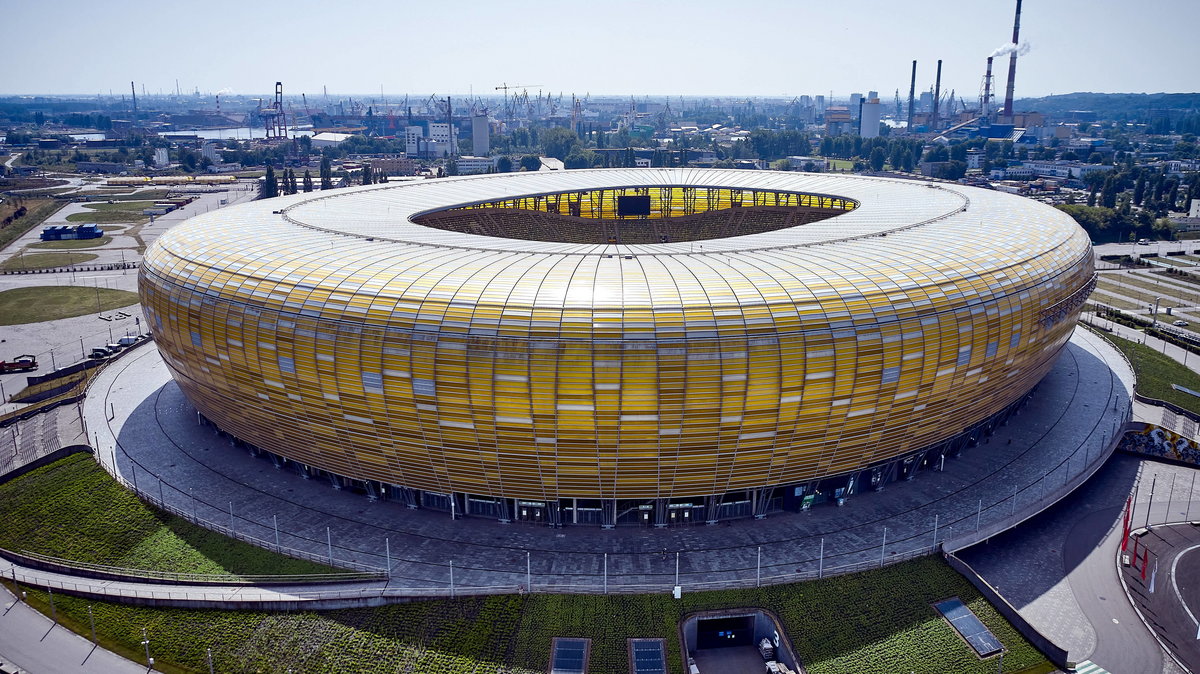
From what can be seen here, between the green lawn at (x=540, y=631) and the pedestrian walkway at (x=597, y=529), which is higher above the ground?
the pedestrian walkway at (x=597, y=529)

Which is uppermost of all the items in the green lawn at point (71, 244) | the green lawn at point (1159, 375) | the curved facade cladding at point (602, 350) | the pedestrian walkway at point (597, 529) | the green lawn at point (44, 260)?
the curved facade cladding at point (602, 350)

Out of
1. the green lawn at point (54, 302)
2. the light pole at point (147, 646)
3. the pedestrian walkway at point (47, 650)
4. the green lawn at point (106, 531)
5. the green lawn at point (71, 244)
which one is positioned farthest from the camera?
the green lawn at point (71, 244)

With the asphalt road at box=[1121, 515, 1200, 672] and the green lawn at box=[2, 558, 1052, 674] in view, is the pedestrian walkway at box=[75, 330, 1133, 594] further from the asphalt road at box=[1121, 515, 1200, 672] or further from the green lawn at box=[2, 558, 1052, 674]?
the asphalt road at box=[1121, 515, 1200, 672]

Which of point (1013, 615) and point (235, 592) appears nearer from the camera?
point (1013, 615)

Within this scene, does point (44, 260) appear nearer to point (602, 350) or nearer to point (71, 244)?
point (71, 244)

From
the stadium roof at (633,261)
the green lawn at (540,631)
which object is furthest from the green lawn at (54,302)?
the green lawn at (540,631)

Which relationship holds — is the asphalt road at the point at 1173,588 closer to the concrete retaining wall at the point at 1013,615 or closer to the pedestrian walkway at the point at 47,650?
the concrete retaining wall at the point at 1013,615

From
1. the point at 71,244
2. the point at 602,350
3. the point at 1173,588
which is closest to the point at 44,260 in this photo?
the point at 71,244

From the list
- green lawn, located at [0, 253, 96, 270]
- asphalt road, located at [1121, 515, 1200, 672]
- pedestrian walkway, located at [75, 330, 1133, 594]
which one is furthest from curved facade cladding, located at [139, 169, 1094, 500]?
green lawn, located at [0, 253, 96, 270]
